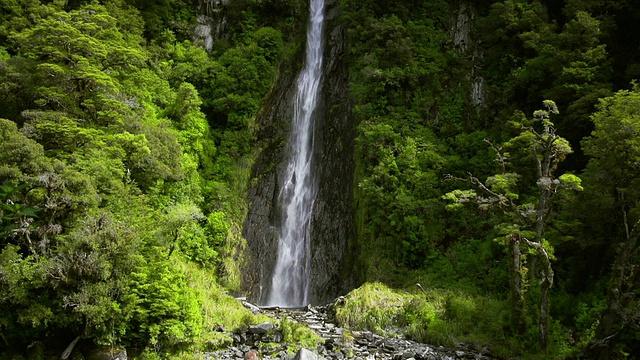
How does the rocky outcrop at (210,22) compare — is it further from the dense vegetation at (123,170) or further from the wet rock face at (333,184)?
the wet rock face at (333,184)

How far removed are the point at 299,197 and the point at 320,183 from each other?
1.22m

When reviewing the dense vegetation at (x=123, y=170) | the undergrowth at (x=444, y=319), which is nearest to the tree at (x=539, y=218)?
the undergrowth at (x=444, y=319)

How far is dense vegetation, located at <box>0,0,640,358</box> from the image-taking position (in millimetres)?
9547

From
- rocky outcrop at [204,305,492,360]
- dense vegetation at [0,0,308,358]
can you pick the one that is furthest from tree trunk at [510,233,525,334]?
dense vegetation at [0,0,308,358]

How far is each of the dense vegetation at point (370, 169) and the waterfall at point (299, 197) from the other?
185 cm

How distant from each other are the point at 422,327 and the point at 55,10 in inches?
699

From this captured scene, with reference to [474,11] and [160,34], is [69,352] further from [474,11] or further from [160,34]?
[474,11]

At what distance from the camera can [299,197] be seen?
20.0 metres

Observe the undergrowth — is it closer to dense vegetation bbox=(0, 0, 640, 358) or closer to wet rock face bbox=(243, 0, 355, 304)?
dense vegetation bbox=(0, 0, 640, 358)

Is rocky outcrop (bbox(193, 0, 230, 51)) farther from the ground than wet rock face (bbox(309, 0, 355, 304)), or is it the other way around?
rocky outcrop (bbox(193, 0, 230, 51))

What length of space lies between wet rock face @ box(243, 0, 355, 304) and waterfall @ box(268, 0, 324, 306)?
0.30m

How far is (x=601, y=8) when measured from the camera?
16250 mm

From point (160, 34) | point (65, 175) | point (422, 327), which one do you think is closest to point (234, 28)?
point (160, 34)

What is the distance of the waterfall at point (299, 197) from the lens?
17.9 m
